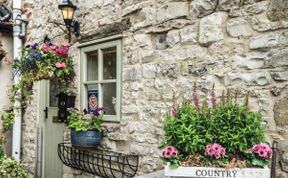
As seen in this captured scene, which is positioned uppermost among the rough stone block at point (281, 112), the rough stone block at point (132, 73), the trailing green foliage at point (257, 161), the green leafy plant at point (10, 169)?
the rough stone block at point (132, 73)

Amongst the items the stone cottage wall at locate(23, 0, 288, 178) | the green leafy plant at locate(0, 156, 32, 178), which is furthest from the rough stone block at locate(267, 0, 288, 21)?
the green leafy plant at locate(0, 156, 32, 178)

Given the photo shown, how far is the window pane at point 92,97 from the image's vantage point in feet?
12.7

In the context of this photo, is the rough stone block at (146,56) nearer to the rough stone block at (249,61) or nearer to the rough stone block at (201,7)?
the rough stone block at (201,7)

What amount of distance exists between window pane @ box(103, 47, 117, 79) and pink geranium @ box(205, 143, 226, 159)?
1.86 metres

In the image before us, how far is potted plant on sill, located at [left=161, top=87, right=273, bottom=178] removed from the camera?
199 centimetres

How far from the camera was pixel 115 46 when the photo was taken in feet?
11.9

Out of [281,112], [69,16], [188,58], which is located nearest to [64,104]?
[69,16]

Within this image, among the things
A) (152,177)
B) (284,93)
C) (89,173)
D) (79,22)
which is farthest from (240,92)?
(79,22)

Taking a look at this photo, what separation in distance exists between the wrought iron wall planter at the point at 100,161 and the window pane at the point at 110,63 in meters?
0.83

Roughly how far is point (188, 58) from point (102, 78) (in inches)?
49.6

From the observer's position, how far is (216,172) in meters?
2.00

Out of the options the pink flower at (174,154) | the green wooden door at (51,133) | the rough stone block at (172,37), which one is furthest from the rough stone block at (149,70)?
the green wooden door at (51,133)

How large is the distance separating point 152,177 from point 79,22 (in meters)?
2.29

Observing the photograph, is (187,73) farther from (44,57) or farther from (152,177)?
(44,57)
